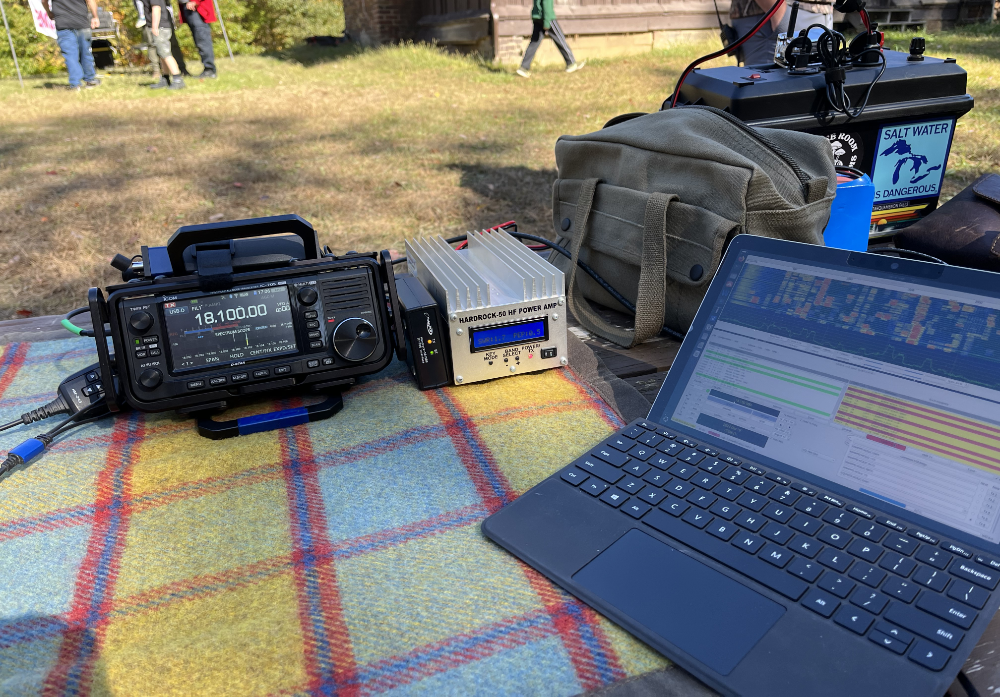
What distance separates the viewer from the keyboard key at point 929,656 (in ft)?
2.18

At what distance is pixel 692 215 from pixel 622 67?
717 centimetres

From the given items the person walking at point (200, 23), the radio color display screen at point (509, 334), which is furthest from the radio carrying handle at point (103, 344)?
the person walking at point (200, 23)

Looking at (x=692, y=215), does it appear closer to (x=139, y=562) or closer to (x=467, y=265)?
(x=467, y=265)

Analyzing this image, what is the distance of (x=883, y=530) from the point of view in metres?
0.82

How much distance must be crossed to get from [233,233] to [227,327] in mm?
179

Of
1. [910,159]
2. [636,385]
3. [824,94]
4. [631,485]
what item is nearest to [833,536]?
[631,485]

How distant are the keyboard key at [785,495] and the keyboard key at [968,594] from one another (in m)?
0.19

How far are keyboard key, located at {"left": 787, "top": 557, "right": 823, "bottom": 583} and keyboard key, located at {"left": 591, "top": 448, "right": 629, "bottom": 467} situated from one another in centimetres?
28

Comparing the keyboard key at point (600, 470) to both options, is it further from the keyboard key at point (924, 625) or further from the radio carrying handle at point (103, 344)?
the radio carrying handle at point (103, 344)

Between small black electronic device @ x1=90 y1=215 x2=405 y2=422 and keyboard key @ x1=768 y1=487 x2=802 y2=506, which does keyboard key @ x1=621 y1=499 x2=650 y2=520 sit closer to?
keyboard key @ x1=768 y1=487 x2=802 y2=506

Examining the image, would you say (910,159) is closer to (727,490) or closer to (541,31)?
(727,490)

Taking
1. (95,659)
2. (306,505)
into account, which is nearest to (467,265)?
(306,505)

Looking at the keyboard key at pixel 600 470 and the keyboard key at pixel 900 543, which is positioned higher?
the keyboard key at pixel 900 543

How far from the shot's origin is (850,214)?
1.67 metres
